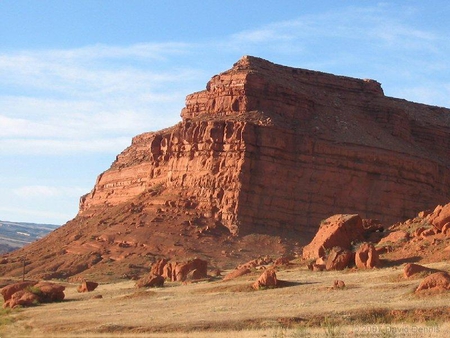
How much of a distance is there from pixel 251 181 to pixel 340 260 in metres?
31.5

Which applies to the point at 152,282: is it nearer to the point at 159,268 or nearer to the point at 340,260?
the point at 159,268

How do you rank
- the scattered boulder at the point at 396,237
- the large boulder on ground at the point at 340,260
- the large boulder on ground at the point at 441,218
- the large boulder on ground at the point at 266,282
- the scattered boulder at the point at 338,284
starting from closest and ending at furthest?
the scattered boulder at the point at 338,284 < the large boulder on ground at the point at 266,282 < the large boulder on ground at the point at 340,260 < the large boulder on ground at the point at 441,218 < the scattered boulder at the point at 396,237

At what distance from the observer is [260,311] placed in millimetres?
28688

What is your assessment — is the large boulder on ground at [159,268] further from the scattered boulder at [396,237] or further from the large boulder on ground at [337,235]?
the scattered boulder at [396,237]

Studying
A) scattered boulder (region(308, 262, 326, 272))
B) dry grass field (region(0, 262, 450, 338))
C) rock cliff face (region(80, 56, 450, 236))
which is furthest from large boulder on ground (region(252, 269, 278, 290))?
rock cliff face (region(80, 56, 450, 236))

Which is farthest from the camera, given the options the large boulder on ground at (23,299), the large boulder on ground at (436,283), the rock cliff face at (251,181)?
the rock cliff face at (251,181)

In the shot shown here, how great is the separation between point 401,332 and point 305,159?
47506mm

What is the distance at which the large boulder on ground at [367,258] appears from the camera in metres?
36.4

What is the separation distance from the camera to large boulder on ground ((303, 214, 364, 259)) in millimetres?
41469

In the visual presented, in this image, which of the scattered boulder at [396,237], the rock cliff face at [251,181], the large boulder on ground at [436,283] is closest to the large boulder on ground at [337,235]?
the scattered boulder at [396,237]

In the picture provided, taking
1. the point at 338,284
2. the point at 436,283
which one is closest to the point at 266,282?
the point at 338,284

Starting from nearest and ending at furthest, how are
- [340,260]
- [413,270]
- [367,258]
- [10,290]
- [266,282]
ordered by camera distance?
[413,270] → [266,282] → [367,258] → [340,260] → [10,290]

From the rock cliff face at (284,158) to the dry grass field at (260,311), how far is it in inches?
1142

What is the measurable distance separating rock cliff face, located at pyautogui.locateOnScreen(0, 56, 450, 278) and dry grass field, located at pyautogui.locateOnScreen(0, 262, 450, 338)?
24028 millimetres
